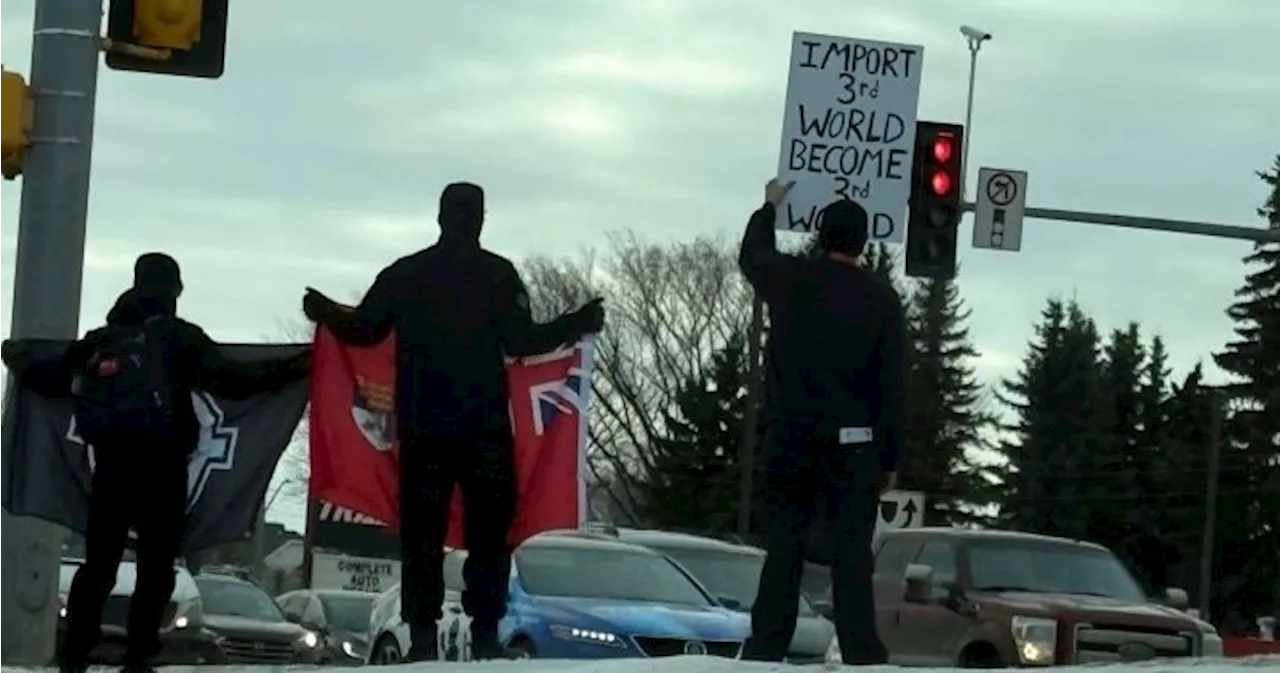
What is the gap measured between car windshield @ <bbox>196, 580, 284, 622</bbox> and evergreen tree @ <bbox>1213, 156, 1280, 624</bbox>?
4970 cm

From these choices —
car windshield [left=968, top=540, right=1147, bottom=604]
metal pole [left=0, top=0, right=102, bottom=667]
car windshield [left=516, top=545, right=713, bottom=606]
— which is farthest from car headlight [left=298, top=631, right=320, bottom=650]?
metal pole [left=0, top=0, right=102, bottom=667]

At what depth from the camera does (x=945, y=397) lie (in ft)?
300

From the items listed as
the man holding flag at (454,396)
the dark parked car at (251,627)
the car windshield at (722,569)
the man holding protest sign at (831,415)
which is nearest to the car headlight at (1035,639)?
the car windshield at (722,569)

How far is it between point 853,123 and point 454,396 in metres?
5.60

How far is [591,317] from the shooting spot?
37.8ft

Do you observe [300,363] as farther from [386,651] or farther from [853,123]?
[386,651]

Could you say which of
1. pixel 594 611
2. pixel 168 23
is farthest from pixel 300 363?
pixel 594 611

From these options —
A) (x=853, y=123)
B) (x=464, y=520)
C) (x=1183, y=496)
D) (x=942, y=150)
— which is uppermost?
(x=942, y=150)

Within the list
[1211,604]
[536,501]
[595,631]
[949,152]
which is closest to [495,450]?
[536,501]

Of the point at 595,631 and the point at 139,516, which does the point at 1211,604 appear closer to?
the point at 595,631

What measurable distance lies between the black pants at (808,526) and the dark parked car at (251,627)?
514 inches

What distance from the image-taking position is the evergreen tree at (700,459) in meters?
73.6

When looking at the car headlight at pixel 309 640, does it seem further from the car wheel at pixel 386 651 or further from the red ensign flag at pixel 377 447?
the red ensign flag at pixel 377 447

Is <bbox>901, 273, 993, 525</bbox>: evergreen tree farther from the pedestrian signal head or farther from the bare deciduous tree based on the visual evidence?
the pedestrian signal head
